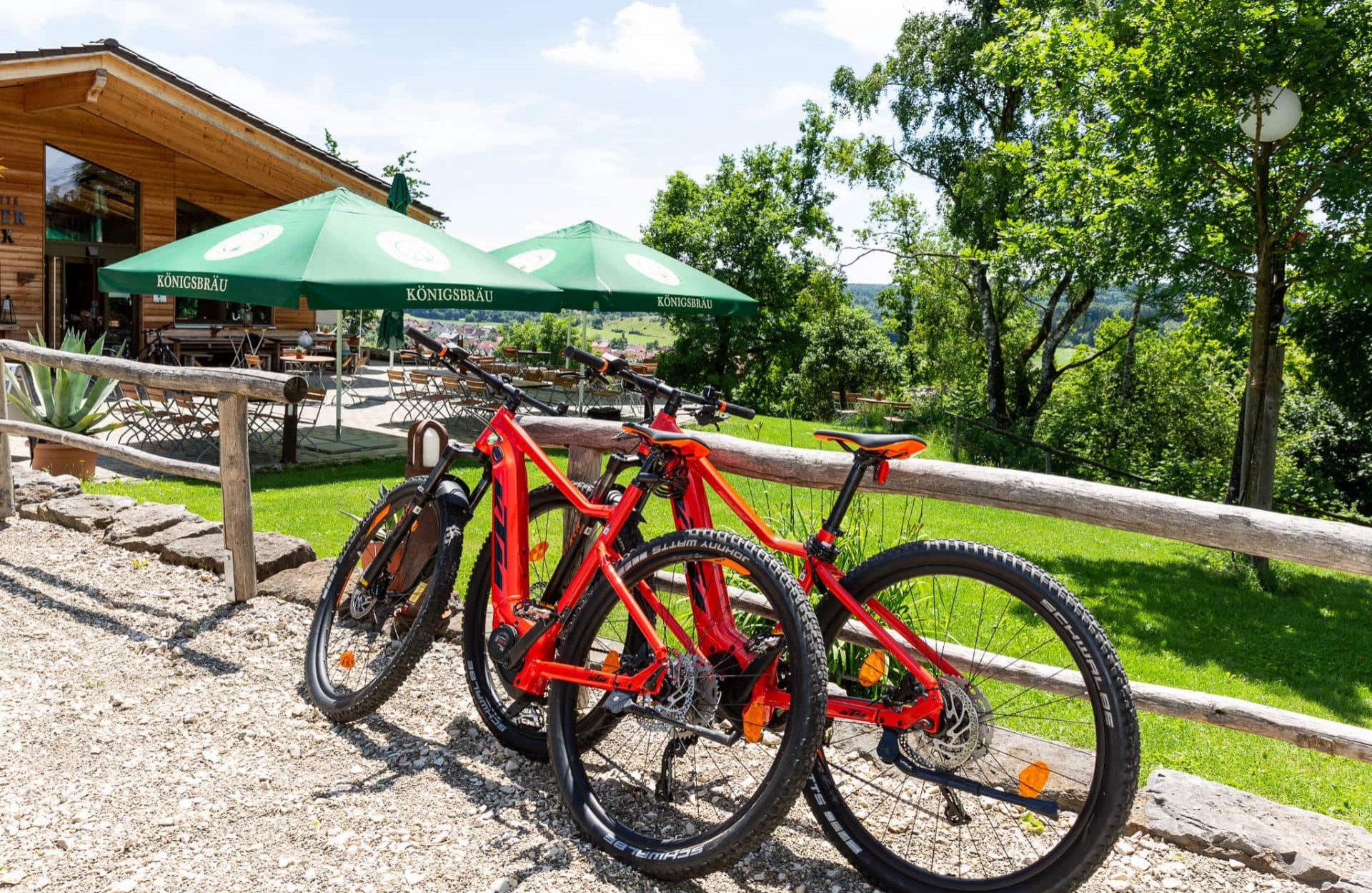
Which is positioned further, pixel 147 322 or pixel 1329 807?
pixel 147 322

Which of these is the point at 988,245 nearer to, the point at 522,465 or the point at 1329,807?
the point at 1329,807

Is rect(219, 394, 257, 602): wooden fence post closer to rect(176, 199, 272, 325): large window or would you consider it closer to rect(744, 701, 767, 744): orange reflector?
rect(744, 701, 767, 744): orange reflector

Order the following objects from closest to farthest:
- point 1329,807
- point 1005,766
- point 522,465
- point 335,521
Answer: point 1005,766 → point 522,465 → point 1329,807 → point 335,521

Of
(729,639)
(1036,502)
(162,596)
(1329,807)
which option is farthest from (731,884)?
(162,596)

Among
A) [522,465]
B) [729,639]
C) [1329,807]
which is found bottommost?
[1329,807]

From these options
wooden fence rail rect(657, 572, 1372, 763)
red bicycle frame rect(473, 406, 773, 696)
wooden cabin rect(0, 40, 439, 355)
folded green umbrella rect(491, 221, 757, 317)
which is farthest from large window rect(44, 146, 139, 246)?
wooden fence rail rect(657, 572, 1372, 763)

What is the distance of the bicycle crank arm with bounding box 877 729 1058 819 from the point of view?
248 centimetres

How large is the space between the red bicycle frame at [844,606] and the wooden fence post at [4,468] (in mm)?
5553

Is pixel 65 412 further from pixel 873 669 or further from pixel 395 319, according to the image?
pixel 873 669

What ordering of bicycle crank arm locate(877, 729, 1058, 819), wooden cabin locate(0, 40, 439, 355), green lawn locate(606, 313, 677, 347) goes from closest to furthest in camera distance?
bicycle crank arm locate(877, 729, 1058, 819) → wooden cabin locate(0, 40, 439, 355) → green lawn locate(606, 313, 677, 347)

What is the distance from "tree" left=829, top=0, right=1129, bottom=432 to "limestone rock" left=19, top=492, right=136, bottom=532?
12363 mm

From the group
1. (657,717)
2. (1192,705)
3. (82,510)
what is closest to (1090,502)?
(1192,705)

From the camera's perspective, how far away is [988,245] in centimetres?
2002

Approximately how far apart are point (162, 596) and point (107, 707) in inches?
58.6
